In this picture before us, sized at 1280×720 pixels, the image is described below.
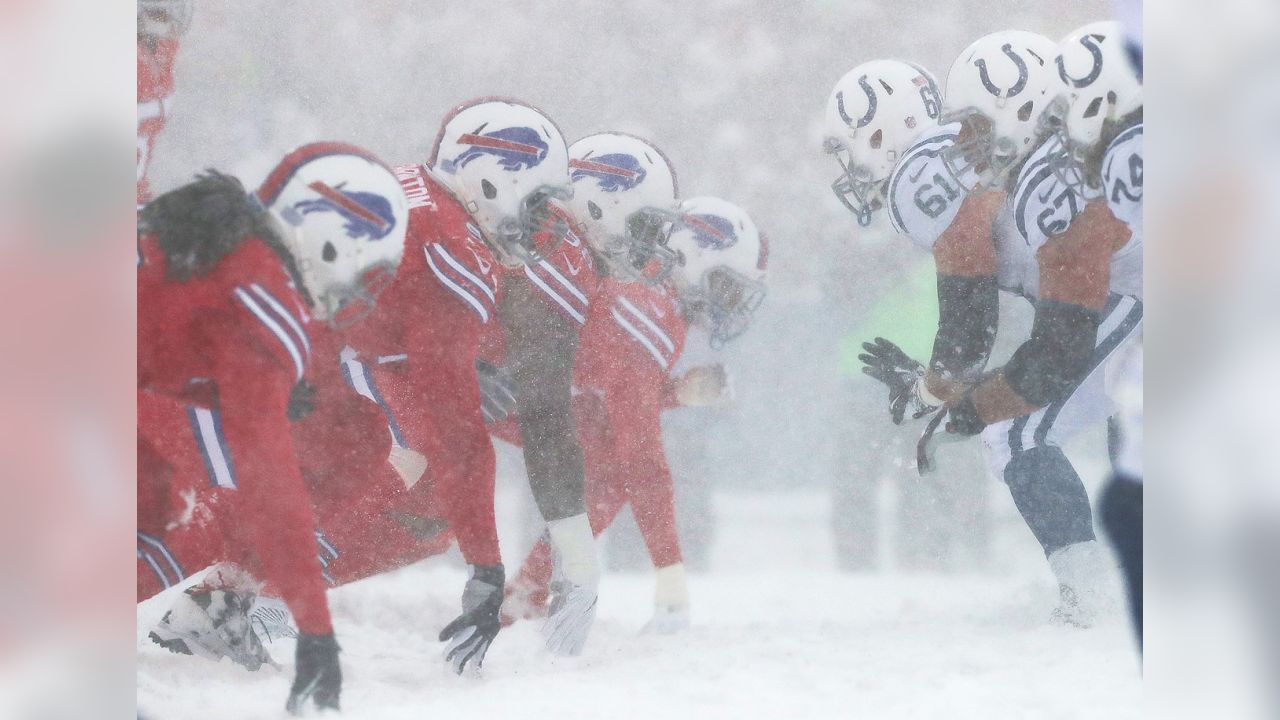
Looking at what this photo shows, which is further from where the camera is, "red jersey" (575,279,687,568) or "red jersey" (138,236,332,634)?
"red jersey" (575,279,687,568)

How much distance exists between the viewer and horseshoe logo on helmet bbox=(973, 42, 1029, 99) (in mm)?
2361

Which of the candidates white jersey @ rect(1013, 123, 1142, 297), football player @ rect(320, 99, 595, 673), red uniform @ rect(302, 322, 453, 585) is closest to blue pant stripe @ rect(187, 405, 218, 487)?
red uniform @ rect(302, 322, 453, 585)

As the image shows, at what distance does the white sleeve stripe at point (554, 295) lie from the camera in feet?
7.65

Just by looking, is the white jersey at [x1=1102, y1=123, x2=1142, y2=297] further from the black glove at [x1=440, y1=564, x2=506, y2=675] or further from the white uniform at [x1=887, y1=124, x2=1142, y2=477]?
the black glove at [x1=440, y1=564, x2=506, y2=675]

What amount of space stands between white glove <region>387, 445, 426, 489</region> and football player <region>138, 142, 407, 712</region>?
19 cm

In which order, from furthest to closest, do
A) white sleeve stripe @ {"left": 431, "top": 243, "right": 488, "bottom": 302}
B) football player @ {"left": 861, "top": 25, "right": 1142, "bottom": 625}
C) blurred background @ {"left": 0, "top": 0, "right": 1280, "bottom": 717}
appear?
football player @ {"left": 861, "top": 25, "right": 1142, "bottom": 625} → white sleeve stripe @ {"left": 431, "top": 243, "right": 488, "bottom": 302} → blurred background @ {"left": 0, "top": 0, "right": 1280, "bottom": 717}

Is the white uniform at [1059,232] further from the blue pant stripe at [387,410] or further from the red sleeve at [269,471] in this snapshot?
the red sleeve at [269,471]

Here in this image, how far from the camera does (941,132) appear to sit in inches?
94.3

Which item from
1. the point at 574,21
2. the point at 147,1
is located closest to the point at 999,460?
the point at 574,21

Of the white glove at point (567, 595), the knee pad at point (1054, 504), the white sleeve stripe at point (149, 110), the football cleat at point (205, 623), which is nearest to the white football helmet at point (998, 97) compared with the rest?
the knee pad at point (1054, 504)

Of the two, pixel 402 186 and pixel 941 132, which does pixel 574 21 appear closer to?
pixel 402 186

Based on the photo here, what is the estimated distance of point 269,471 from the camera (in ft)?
7.27

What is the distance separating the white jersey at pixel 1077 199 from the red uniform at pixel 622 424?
2.62ft

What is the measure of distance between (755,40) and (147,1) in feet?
3.99
